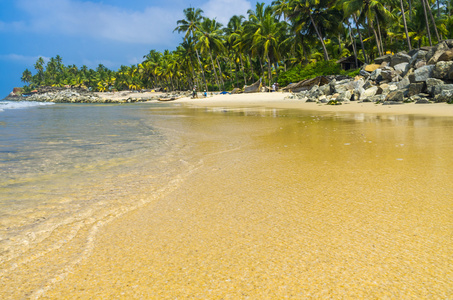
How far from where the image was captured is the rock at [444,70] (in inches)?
481

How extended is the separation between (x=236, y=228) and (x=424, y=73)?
47.2ft

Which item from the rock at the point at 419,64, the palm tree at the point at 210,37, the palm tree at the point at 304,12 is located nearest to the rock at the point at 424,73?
the rock at the point at 419,64

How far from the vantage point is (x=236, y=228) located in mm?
2059

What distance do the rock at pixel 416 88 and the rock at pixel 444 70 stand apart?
590 mm

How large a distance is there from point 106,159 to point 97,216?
2385mm

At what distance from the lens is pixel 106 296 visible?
1408 millimetres

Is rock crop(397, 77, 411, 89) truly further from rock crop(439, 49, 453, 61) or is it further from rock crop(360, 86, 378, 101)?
rock crop(439, 49, 453, 61)

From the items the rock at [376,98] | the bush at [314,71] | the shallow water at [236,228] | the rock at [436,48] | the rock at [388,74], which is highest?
the bush at [314,71]

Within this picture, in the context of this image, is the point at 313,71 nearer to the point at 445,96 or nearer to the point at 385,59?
the point at 385,59

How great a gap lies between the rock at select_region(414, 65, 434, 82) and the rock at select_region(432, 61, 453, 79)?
31 centimetres

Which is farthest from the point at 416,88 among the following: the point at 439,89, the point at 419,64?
the point at 419,64

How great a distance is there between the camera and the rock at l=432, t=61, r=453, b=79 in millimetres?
12211

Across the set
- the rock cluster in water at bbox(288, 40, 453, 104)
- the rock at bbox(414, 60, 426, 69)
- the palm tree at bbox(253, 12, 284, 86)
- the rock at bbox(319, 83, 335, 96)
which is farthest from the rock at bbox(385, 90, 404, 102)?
the palm tree at bbox(253, 12, 284, 86)

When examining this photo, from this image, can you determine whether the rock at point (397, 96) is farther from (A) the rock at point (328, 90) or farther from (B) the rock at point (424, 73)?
(A) the rock at point (328, 90)
